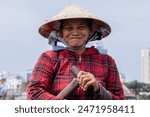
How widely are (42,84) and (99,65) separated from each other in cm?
38

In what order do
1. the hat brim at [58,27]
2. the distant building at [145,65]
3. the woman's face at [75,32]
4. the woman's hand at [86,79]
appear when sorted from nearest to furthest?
the woman's hand at [86,79] → the woman's face at [75,32] → the hat brim at [58,27] → the distant building at [145,65]

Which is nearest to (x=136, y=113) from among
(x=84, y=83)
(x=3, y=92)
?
(x=84, y=83)

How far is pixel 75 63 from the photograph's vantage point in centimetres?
337

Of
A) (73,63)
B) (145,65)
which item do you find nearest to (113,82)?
(73,63)

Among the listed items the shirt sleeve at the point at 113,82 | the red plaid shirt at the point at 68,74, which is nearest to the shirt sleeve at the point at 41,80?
the red plaid shirt at the point at 68,74

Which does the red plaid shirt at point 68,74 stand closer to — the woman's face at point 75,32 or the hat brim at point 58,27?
the woman's face at point 75,32

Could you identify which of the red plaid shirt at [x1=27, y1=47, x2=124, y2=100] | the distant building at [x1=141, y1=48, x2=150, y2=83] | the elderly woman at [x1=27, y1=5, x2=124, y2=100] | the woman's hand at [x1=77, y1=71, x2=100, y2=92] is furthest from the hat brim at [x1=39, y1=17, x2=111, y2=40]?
the distant building at [x1=141, y1=48, x2=150, y2=83]

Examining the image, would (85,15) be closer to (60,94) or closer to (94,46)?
(94,46)

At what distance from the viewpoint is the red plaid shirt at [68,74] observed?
3262 millimetres

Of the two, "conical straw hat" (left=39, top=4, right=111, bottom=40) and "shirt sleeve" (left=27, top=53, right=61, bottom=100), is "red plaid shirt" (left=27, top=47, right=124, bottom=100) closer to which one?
"shirt sleeve" (left=27, top=53, right=61, bottom=100)

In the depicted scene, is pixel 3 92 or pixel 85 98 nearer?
pixel 85 98

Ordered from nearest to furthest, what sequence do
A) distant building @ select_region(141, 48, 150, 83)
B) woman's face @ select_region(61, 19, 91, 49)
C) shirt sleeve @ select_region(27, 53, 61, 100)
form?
shirt sleeve @ select_region(27, 53, 61, 100) < woman's face @ select_region(61, 19, 91, 49) < distant building @ select_region(141, 48, 150, 83)

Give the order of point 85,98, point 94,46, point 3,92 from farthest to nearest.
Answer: point 3,92 < point 94,46 < point 85,98

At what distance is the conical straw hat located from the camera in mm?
3380
